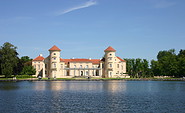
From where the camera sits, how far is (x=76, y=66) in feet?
283

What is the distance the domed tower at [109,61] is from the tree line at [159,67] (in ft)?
26.1

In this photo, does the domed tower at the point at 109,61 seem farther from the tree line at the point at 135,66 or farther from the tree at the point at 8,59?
the tree at the point at 8,59

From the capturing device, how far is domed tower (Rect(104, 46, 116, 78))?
Result: 84.9 m

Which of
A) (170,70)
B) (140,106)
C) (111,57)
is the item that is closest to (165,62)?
(170,70)

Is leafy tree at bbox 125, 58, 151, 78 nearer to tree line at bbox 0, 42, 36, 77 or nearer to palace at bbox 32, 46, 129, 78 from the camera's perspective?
palace at bbox 32, 46, 129, 78

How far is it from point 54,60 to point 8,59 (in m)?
15.5

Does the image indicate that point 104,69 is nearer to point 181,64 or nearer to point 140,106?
point 181,64

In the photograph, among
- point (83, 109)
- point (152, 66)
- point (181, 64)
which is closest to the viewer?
point (83, 109)

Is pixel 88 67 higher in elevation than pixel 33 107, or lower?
higher

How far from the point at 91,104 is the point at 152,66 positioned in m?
73.6

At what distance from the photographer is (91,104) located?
957 inches

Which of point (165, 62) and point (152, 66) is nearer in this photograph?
point (165, 62)

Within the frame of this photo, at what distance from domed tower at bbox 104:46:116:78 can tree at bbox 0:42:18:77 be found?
→ 27.1 m

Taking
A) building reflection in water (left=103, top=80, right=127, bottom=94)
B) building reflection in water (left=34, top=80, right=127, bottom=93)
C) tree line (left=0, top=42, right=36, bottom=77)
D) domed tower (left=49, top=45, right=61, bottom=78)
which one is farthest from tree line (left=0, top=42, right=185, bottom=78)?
building reflection in water (left=103, top=80, right=127, bottom=94)
